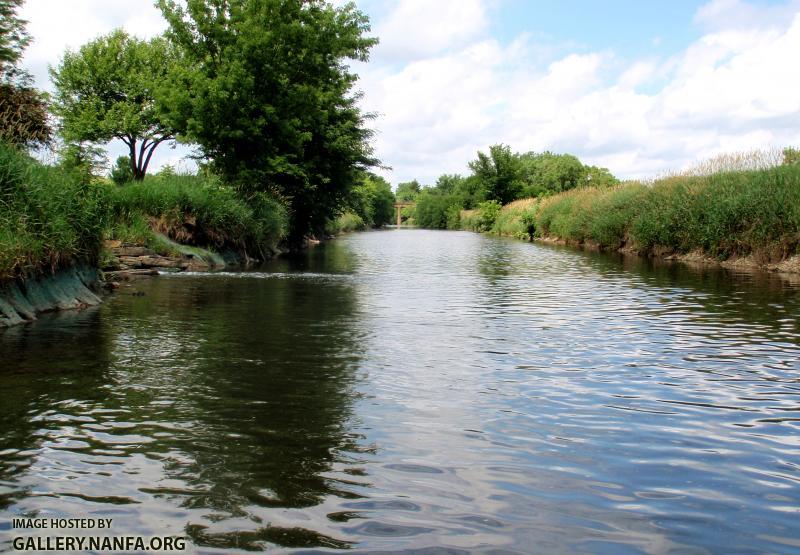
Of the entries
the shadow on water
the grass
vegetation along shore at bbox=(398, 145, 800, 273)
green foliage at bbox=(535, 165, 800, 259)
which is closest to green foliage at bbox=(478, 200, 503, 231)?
vegetation along shore at bbox=(398, 145, 800, 273)

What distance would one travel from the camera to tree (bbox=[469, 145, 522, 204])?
8294 cm

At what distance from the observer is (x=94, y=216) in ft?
45.3

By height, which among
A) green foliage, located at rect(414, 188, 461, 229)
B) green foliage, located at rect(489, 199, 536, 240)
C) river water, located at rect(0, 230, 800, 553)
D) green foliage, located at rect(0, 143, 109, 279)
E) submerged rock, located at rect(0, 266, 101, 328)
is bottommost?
river water, located at rect(0, 230, 800, 553)

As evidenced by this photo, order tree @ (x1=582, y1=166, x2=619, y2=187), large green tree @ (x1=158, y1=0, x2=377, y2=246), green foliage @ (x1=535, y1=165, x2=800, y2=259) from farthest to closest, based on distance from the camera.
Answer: tree @ (x1=582, y1=166, x2=619, y2=187) < large green tree @ (x1=158, y1=0, x2=377, y2=246) < green foliage @ (x1=535, y1=165, x2=800, y2=259)

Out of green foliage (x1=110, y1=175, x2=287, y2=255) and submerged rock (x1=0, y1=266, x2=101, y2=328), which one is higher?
green foliage (x1=110, y1=175, x2=287, y2=255)

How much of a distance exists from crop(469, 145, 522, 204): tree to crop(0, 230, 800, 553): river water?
72.7 m

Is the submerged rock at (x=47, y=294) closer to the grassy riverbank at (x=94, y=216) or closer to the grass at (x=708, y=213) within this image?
the grassy riverbank at (x=94, y=216)

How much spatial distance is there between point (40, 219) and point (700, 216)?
23717mm

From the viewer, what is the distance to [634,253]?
1264 inches

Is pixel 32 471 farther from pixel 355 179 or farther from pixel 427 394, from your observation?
pixel 355 179

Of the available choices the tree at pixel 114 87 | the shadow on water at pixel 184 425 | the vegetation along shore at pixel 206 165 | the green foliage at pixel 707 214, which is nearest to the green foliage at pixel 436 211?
the tree at pixel 114 87

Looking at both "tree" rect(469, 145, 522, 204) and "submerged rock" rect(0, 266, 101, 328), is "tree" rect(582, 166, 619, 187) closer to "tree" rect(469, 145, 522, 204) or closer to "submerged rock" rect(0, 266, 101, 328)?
"tree" rect(469, 145, 522, 204)

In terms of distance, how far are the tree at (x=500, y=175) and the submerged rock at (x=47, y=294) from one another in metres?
72.0

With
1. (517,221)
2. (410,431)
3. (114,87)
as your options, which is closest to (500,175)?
(517,221)
